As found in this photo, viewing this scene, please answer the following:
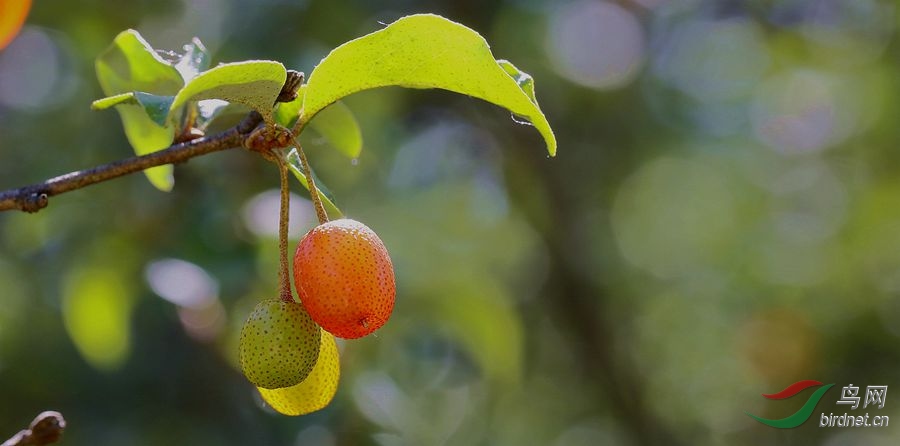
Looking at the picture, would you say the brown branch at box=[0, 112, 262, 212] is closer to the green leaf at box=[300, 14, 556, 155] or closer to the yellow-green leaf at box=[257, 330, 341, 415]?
the green leaf at box=[300, 14, 556, 155]

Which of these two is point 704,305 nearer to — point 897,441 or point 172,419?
point 897,441

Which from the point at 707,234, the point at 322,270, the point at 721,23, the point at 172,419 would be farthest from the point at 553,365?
the point at 322,270

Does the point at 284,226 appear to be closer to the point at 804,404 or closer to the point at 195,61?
the point at 195,61

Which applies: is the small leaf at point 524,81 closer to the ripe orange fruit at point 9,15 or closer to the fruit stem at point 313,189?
the fruit stem at point 313,189

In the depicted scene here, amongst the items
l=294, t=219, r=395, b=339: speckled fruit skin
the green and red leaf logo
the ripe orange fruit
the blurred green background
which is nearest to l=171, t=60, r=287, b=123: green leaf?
l=294, t=219, r=395, b=339: speckled fruit skin

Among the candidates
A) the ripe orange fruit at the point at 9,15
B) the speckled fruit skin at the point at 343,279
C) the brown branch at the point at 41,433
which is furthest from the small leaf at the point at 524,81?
the ripe orange fruit at the point at 9,15

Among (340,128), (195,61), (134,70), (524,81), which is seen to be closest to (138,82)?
(134,70)
